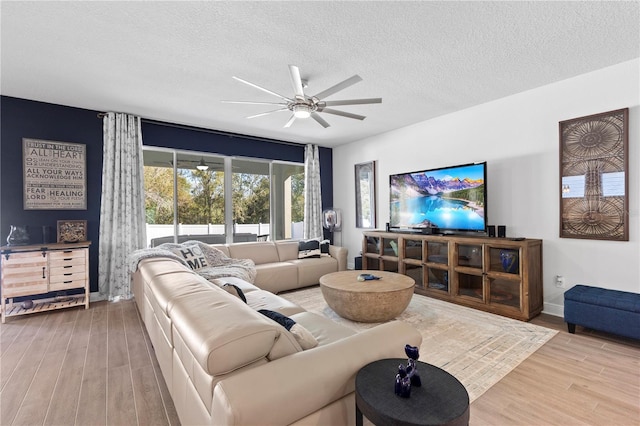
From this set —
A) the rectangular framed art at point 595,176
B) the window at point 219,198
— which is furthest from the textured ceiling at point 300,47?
the window at point 219,198

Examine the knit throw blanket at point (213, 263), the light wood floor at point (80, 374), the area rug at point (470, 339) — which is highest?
the knit throw blanket at point (213, 263)

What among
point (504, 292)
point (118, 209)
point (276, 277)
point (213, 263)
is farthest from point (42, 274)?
point (504, 292)

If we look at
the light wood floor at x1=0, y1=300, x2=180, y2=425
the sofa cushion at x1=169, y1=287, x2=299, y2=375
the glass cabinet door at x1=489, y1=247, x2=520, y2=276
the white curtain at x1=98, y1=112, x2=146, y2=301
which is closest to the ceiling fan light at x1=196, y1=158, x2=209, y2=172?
the white curtain at x1=98, y1=112, x2=146, y2=301

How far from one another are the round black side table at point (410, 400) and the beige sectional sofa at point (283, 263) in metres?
3.23

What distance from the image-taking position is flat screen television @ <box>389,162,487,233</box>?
3762mm

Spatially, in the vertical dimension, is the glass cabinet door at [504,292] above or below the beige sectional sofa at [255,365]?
below

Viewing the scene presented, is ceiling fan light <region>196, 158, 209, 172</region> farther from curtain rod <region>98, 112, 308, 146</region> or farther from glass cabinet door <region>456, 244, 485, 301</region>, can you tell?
glass cabinet door <region>456, 244, 485, 301</region>

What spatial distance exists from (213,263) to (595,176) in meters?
4.60

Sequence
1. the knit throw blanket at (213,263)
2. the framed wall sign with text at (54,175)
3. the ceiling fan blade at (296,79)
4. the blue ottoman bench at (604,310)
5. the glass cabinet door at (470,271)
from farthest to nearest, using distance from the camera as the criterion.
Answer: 1. the framed wall sign with text at (54,175)
2. the glass cabinet door at (470,271)
3. the knit throw blanket at (213,263)
4. the blue ottoman bench at (604,310)
5. the ceiling fan blade at (296,79)

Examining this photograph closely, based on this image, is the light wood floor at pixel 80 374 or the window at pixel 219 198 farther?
the window at pixel 219 198

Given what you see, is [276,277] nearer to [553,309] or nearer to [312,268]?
[312,268]

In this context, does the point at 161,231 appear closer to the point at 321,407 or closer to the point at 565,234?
the point at 321,407

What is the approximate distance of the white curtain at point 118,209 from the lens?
4.07 m

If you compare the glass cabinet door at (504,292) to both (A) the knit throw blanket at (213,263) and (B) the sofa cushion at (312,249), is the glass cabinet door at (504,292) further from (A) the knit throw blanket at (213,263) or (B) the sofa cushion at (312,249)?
(A) the knit throw blanket at (213,263)
